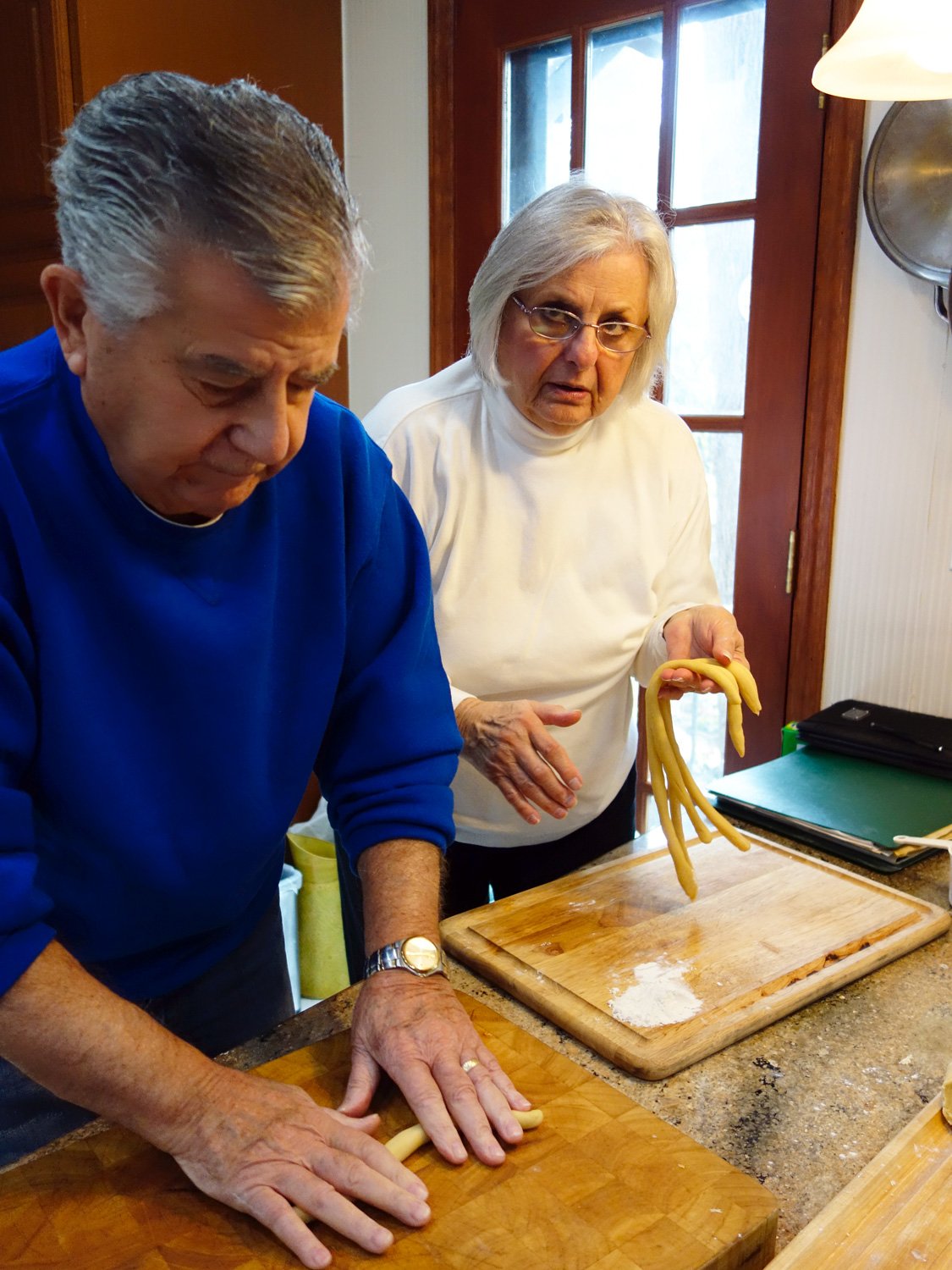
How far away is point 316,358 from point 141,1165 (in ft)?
2.11

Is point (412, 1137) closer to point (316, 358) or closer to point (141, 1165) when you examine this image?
point (141, 1165)

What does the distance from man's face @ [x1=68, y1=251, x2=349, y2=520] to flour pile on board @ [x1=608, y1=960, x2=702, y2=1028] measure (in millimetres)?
627

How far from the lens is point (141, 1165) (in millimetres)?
821

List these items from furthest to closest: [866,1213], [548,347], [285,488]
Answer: [548,347] → [285,488] → [866,1213]

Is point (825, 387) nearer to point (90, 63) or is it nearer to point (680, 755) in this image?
point (680, 755)

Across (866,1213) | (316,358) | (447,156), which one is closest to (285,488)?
(316,358)

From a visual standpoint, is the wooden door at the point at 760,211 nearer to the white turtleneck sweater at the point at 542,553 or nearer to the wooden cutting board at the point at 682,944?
the white turtleneck sweater at the point at 542,553

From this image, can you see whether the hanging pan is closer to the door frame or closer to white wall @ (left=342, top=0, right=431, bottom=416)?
the door frame

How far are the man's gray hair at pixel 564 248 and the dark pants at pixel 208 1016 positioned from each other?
0.84 metres

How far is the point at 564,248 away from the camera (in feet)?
4.56

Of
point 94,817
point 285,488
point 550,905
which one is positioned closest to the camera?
point 94,817

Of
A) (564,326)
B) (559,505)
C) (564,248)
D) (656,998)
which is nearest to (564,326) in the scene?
(564,326)

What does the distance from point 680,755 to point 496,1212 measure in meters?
0.68

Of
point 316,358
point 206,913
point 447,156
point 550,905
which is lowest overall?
point 550,905
